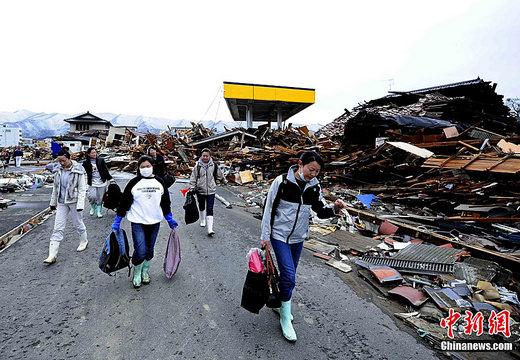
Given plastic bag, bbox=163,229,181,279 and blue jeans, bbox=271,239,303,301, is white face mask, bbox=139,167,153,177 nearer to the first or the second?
plastic bag, bbox=163,229,181,279

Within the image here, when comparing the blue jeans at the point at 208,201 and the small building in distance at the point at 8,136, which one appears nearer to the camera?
the blue jeans at the point at 208,201

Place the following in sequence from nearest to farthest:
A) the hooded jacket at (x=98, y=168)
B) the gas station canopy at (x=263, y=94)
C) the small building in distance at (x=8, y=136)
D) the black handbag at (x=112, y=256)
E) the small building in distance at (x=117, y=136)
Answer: the black handbag at (x=112, y=256) → the hooded jacket at (x=98, y=168) → the gas station canopy at (x=263, y=94) → the small building in distance at (x=117, y=136) → the small building in distance at (x=8, y=136)

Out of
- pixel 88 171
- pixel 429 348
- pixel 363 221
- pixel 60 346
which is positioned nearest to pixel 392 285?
pixel 429 348

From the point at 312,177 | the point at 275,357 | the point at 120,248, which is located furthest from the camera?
the point at 120,248

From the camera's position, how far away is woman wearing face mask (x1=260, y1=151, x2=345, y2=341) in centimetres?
296

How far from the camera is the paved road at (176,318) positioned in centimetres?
279

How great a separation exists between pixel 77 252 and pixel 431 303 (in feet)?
18.9

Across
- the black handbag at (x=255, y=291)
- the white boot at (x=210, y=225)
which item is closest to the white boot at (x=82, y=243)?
the white boot at (x=210, y=225)

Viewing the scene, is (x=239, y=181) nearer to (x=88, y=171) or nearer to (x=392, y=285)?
(x=88, y=171)

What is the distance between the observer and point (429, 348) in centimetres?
303

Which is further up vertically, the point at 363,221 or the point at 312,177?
the point at 312,177

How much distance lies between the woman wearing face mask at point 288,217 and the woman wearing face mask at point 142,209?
5.28 ft

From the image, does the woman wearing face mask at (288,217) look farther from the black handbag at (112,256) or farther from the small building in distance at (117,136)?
the small building in distance at (117,136)

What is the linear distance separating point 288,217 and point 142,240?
79.5 inches
